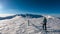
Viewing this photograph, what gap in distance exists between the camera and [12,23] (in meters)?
2.02

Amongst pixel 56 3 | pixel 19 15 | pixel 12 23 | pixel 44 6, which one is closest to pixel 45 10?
pixel 44 6

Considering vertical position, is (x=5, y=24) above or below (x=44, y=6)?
below

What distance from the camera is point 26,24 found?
2.02 metres

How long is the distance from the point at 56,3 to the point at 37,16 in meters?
0.42

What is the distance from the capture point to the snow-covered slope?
78.1 inches

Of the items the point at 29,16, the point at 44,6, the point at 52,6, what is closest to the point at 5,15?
the point at 29,16

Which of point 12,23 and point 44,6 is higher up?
point 44,6

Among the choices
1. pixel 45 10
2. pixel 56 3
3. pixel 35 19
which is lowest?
pixel 35 19

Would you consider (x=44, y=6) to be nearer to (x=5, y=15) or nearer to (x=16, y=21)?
(x=16, y=21)

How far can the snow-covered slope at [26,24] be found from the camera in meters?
1.98

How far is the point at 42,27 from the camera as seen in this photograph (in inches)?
78.5

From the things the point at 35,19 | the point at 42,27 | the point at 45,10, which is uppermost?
the point at 45,10

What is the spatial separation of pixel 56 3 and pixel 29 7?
1.64 feet

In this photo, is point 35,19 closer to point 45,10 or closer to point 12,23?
point 45,10
